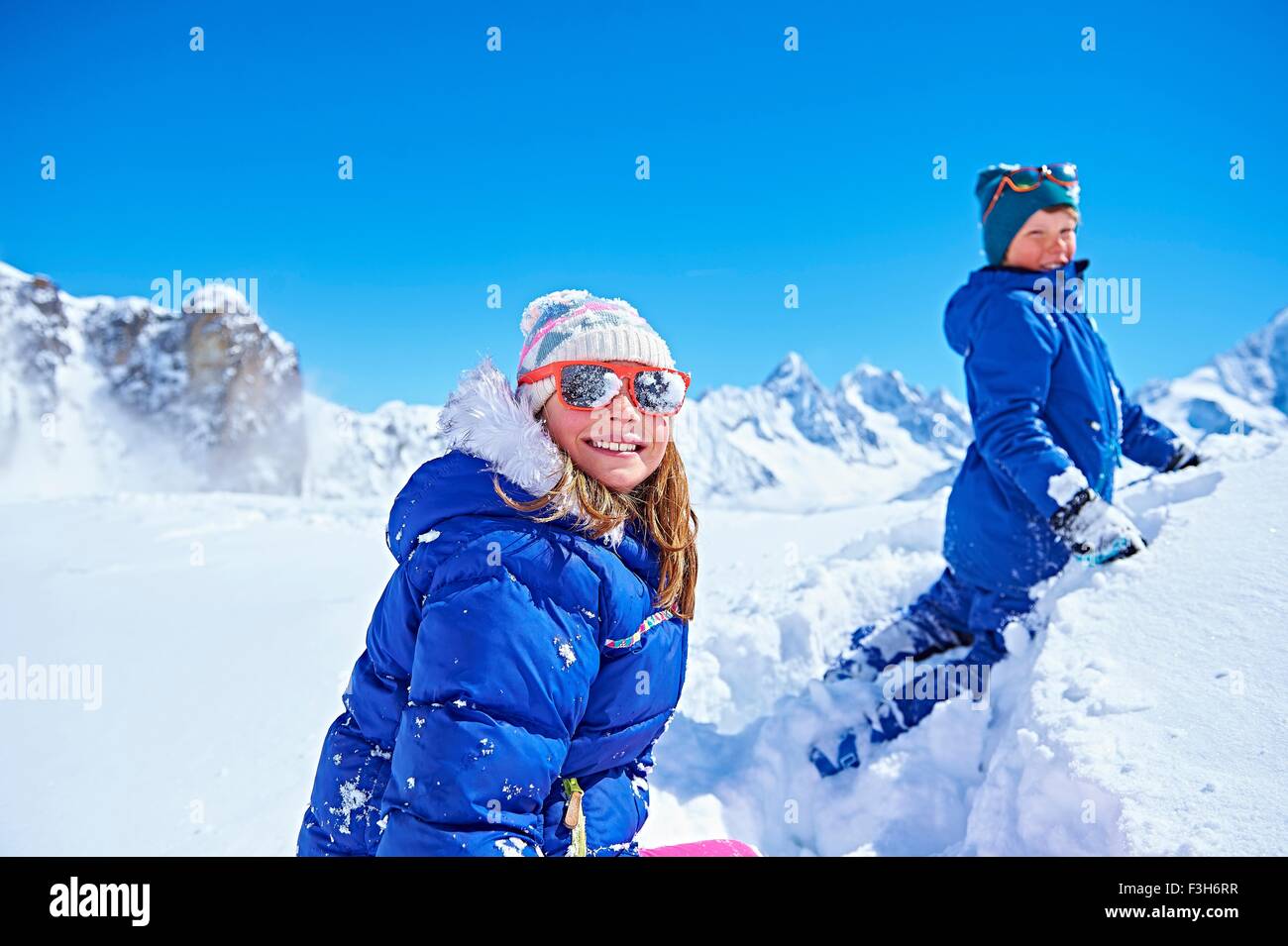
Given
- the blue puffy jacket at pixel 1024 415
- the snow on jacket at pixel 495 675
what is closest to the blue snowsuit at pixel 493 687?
the snow on jacket at pixel 495 675

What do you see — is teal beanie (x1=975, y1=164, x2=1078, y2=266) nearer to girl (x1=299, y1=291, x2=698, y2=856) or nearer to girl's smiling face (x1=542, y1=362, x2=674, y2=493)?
girl (x1=299, y1=291, x2=698, y2=856)

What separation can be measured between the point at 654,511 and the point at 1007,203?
283 centimetres

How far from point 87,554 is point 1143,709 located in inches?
335

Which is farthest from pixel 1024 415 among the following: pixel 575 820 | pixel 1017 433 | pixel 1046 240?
pixel 575 820

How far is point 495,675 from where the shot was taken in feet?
4.99

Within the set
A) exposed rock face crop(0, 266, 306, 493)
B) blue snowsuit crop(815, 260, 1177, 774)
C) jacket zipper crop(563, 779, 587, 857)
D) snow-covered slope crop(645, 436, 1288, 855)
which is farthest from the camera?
exposed rock face crop(0, 266, 306, 493)

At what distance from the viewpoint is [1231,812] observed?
1848 mm

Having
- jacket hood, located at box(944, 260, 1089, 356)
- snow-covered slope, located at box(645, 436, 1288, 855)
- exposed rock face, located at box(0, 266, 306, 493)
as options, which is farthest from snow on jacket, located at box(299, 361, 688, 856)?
exposed rock face, located at box(0, 266, 306, 493)

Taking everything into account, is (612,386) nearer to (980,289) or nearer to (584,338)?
(584,338)

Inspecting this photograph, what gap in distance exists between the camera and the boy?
11.2 feet

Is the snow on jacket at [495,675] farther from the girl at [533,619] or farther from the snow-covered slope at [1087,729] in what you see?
the snow-covered slope at [1087,729]

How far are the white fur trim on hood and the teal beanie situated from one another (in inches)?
115

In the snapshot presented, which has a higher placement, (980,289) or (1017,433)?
(980,289)
